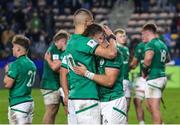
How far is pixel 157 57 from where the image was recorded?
13.6 meters

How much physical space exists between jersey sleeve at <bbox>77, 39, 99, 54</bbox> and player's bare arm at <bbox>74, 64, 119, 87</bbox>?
0.23 meters

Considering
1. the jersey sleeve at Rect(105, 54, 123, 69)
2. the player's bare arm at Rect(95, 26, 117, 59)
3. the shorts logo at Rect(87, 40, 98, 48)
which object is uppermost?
the shorts logo at Rect(87, 40, 98, 48)

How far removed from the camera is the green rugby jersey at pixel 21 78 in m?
11.0

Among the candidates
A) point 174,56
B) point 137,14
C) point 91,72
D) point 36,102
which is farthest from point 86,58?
point 137,14

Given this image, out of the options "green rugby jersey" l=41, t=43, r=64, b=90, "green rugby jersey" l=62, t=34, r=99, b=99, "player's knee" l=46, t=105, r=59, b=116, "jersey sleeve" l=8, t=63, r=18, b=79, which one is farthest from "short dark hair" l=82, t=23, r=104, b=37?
"player's knee" l=46, t=105, r=59, b=116

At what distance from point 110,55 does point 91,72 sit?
0.35 m

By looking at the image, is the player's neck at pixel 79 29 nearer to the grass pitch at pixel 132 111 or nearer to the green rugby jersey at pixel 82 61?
the green rugby jersey at pixel 82 61

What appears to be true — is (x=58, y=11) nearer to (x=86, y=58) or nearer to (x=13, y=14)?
(x=13, y=14)

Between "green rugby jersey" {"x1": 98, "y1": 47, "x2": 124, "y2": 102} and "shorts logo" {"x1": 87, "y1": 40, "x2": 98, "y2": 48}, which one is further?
"green rugby jersey" {"x1": 98, "y1": 47, "x2": 124, "y2": 102}

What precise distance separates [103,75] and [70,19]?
1109 inches

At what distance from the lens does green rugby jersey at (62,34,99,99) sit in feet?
30.9

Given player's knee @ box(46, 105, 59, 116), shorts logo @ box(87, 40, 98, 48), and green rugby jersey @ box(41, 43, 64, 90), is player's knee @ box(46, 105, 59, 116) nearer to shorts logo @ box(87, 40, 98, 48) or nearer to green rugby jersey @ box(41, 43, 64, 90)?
green rugby jersey @ box(41, 43, 64, 90)

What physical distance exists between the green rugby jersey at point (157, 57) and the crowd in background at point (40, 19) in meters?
15.2

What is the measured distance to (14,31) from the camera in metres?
33.7
